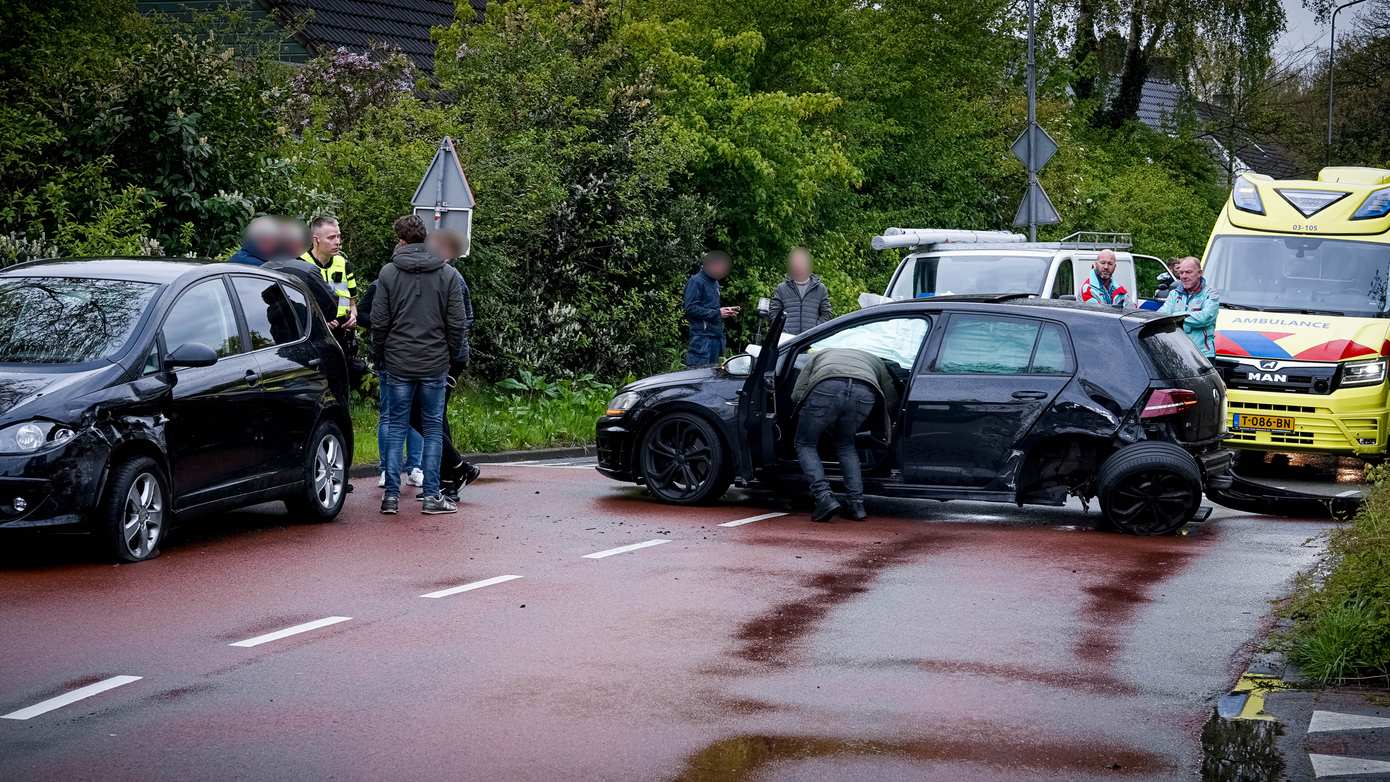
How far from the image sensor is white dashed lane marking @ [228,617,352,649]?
7.62 m

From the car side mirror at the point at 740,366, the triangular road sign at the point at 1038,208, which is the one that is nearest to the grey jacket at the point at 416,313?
the car side mirror at the point at 740,366

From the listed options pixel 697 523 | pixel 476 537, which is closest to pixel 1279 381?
pixel 697 523

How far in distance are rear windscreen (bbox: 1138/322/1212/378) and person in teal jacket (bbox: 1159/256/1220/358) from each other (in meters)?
2.98

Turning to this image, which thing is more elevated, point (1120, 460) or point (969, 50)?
point (969, 50)

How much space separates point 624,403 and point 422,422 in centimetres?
157

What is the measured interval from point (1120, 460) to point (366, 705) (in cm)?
627

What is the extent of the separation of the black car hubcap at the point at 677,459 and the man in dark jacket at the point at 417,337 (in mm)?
1535

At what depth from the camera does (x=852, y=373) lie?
11680 millimetres

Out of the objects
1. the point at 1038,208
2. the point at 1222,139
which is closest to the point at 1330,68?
the point at 1222,139

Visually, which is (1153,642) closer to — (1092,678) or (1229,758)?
(1092,678)

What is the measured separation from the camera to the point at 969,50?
3181 centimetres

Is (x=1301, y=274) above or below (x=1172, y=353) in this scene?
above

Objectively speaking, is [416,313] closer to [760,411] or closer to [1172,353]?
[760,411]

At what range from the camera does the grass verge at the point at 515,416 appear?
17.0m
